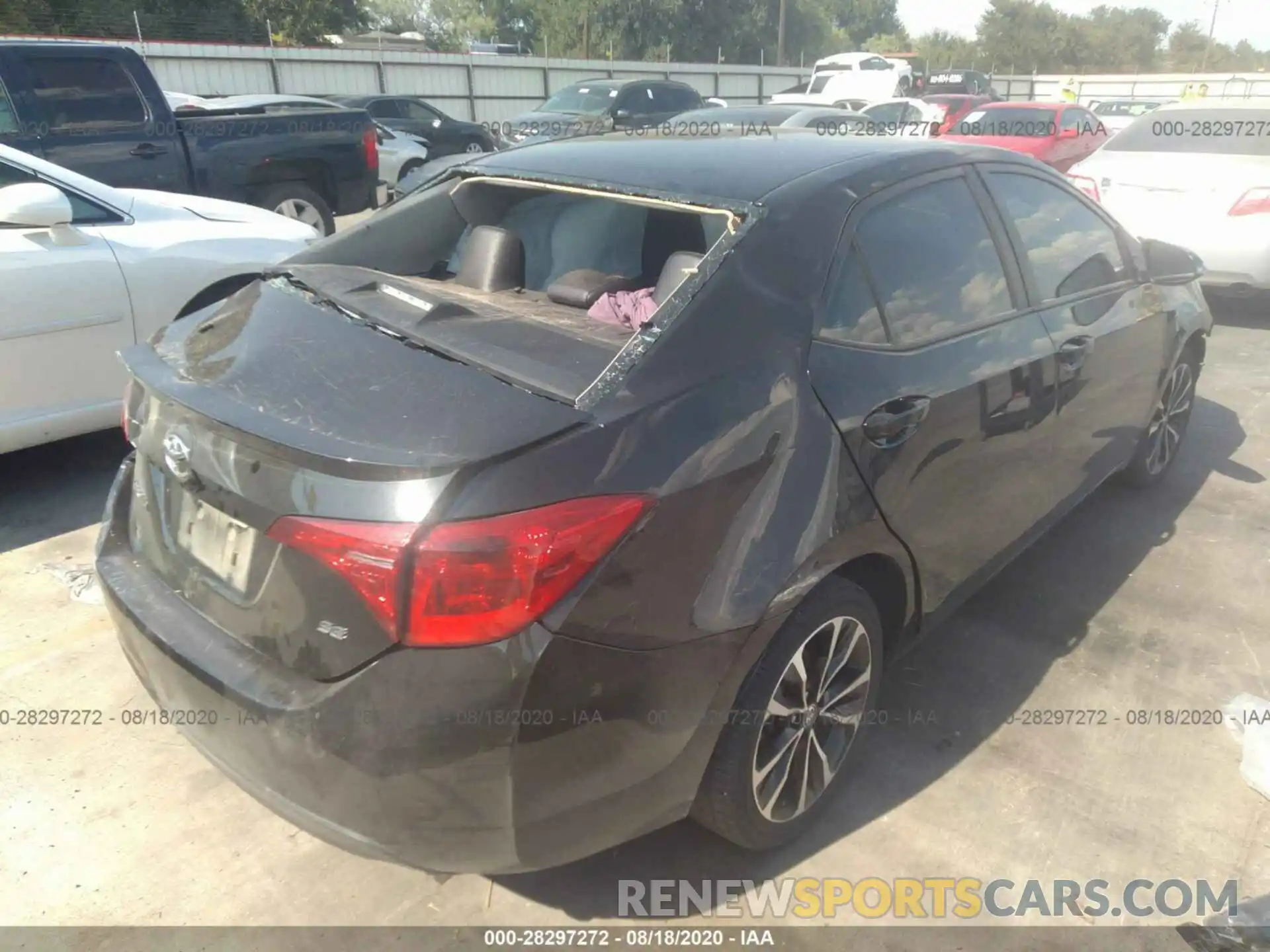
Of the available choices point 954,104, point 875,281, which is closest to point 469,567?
point 875,281

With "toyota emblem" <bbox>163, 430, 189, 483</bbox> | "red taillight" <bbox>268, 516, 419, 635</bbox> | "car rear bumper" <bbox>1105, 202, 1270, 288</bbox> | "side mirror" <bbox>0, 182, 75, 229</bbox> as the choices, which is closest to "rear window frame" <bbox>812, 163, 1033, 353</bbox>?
"red taillight" <bbox>268, 516, 419, 635</bbox>

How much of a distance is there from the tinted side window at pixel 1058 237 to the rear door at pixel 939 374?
0.61 ft

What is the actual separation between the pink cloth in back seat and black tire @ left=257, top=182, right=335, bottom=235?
636cm

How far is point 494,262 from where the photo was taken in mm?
2934

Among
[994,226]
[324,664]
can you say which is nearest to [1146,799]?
[994,226]

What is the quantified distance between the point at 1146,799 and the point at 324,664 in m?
2.26

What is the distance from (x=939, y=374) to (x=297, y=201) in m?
7.36

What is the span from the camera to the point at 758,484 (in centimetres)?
206

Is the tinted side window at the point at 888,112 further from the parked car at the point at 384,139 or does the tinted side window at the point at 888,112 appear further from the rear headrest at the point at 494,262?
the rear headrest at the point at 494,262

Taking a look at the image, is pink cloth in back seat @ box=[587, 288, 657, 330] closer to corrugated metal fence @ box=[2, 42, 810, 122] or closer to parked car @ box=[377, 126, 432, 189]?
parked car @ box=[377, 126, 432, 189]

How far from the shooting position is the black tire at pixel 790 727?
217cm

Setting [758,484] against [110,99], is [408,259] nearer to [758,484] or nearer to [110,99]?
[758,484]

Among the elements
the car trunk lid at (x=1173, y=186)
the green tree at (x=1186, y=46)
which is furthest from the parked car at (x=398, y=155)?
the green tree at (x=1186, y=46)

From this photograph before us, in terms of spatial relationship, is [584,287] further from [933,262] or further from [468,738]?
[468,738]
